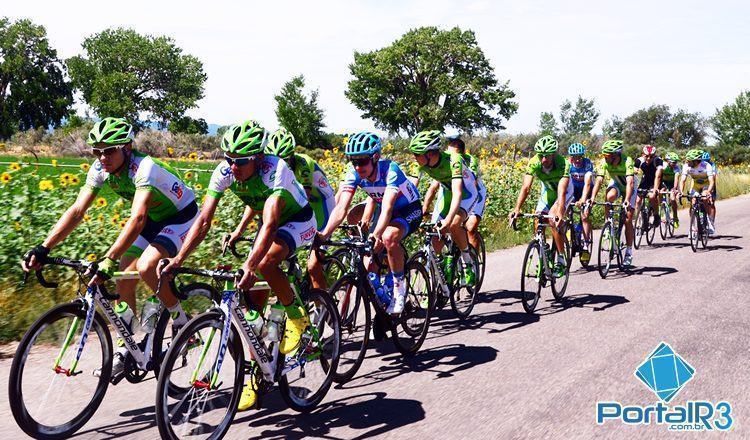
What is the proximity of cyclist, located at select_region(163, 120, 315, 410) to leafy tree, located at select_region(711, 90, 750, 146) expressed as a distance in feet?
273

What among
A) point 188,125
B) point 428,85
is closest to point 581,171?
point 428,85

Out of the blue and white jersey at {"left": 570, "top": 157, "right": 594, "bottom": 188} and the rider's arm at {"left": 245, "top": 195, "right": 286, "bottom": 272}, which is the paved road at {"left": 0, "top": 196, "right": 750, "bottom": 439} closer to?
the rider's arm at {"left": 245, "top": 195, "right": 286, "bottom": 272}

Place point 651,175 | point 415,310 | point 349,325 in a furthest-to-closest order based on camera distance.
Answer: point 651,175 → point 415,310 → point 349,325

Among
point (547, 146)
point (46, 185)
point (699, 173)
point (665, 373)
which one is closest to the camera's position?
point (665, 373)

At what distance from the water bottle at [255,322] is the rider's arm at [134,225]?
1.01 meters

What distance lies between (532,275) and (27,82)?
88618 mm

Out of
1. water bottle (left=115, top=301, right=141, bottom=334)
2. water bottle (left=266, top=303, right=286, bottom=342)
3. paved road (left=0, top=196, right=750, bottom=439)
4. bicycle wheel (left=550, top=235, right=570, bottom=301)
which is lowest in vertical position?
paved road (left=0, top=196, right=750, bottom=439)

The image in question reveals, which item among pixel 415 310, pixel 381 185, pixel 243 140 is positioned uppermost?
pixel 243 140

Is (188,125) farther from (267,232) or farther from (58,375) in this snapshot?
(267,232)

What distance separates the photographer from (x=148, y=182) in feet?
15.9

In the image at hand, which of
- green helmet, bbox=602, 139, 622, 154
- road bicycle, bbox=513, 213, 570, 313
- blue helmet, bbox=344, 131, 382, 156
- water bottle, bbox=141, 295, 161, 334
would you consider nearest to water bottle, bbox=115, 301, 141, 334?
water bottle, bbox=141, 295, 161, 334

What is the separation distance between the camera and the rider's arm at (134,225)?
444 centimetres

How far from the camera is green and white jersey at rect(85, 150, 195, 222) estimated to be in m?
4.88

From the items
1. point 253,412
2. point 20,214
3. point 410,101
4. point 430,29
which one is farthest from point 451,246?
point 430,29
